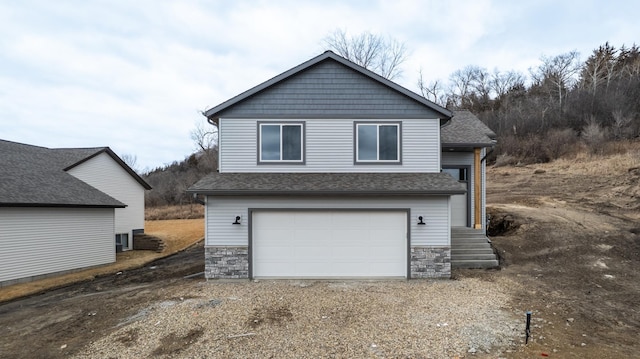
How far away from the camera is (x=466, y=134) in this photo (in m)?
12.9

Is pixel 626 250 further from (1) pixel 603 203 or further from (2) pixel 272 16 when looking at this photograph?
(2) pixel 272 16

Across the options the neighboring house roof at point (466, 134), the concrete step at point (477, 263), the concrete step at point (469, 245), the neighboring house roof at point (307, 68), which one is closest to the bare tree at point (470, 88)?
the neighboring house roof at point (466, 134)

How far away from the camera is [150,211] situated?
118 ft

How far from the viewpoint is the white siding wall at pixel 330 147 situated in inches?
423

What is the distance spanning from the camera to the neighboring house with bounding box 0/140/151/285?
40.9 ft

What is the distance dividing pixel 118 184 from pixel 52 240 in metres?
6.87

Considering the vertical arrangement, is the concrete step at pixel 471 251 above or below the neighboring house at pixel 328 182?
below

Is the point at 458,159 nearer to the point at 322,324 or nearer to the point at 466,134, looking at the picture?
the point at 466,134

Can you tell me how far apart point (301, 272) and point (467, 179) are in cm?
722

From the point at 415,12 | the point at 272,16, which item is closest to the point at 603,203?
the point at 415,12

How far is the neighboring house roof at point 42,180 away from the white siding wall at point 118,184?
54cm

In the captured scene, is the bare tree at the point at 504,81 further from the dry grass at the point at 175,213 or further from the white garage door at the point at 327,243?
the white garage door at the point at 327,243

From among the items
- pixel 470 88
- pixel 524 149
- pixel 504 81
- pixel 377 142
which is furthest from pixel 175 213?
pixel 504 81

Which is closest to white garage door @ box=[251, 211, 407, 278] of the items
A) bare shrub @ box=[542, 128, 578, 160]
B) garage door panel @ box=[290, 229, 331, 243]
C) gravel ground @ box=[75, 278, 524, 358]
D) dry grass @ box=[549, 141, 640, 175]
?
garage door panel @ box=[290, 229, 331, 243]
